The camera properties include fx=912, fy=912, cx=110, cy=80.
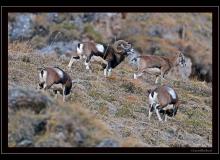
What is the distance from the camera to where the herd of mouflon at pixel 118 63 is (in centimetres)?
1675

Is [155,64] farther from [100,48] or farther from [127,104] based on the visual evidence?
[127,104]

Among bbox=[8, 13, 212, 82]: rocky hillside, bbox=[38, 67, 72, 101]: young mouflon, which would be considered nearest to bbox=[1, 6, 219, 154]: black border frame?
bbox=[38, 67, 72, 101]: young mouflon

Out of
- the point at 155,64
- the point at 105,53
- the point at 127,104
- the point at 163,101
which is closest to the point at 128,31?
the point at 155,64

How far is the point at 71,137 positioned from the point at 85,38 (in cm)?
1359

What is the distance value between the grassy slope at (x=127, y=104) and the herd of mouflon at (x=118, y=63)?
6.3 inches

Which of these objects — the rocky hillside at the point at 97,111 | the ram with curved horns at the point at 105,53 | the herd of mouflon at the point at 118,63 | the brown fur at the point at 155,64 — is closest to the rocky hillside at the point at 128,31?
the brown fur at the point at 155,64

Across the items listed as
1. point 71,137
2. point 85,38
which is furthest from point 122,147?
point 85,38

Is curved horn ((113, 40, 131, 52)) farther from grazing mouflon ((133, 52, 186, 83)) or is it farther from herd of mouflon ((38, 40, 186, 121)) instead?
grazing mouflon ((133, 52, 186, 83))

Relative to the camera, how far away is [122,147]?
16.1 metres

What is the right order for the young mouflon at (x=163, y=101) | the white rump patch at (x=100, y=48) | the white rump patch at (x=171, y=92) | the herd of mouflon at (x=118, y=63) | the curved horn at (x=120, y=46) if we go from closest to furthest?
the herd of mouflon at (x=118, y=63) < the young mouflon at (x=163, y=101) < the white rump patch at (x=171, y=92) < the white rump patch at (x=100, y=48) < the curved horn at (x=120, y=46)

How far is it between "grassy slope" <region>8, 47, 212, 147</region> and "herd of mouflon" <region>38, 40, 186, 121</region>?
16 centimetres

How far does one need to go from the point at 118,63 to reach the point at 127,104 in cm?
200
